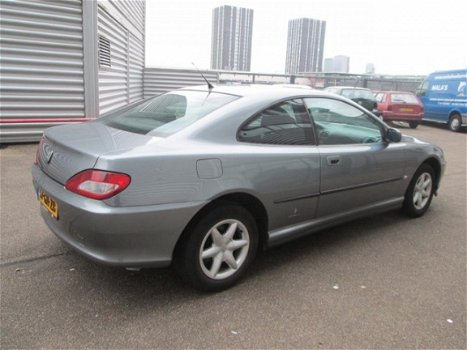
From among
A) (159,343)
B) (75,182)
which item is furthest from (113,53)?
(159,343)

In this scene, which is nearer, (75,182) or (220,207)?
(75,182)

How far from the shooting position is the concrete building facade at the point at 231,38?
1372cm

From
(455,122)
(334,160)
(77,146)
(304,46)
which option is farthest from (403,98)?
(77,146)

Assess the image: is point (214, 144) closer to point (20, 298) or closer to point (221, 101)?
point (221, 101)

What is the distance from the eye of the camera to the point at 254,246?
10.4 feet

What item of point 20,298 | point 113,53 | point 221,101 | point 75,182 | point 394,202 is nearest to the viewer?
point 75,182

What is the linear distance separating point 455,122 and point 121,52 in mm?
12044

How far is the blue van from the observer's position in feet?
50.9

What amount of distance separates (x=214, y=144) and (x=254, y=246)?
0.82 meters

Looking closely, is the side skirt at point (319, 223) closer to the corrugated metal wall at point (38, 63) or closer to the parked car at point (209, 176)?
the parked car at point (209, 176)

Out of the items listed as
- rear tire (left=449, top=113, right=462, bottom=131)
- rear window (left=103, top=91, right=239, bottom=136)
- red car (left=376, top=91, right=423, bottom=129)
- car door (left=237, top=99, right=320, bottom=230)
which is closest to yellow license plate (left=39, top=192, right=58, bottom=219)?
rear window (left=103, top=91, right=239, bottom=136)

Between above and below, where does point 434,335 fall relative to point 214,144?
below

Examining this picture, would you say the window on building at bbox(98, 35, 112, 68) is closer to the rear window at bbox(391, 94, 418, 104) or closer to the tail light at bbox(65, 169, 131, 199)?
the tail light at bbox(65, 169, 131, 199)

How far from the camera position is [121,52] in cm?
1166
